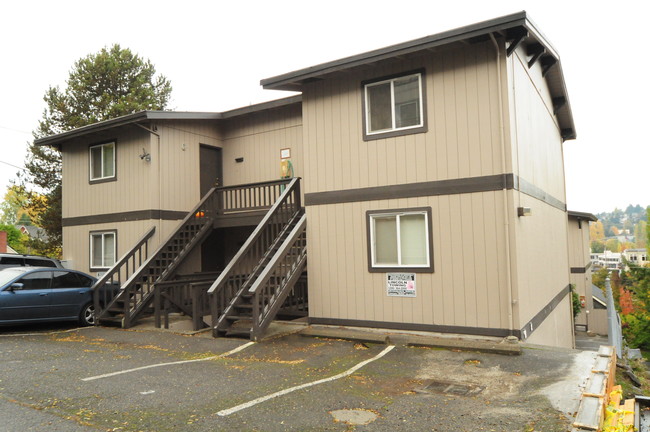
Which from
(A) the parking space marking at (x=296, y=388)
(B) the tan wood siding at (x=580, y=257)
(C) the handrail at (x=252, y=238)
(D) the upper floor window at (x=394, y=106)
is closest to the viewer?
(A) the parking space marking at (x=296, y=388)

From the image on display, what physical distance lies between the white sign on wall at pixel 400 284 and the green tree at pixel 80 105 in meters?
22.6

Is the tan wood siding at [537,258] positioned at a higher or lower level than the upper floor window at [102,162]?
lower

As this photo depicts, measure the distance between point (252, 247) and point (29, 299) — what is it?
5066 mm

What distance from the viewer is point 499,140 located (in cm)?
897

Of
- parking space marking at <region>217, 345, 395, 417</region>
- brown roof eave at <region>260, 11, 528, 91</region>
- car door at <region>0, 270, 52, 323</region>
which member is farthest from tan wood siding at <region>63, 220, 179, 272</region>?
parking space marking at <region>217, 345, 395, 417</region>

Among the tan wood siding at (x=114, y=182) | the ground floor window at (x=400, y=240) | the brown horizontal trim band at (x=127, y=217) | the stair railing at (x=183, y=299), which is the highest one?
the tan wood siding at (x=114, y=182)

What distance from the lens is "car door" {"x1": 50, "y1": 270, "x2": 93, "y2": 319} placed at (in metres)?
11.3

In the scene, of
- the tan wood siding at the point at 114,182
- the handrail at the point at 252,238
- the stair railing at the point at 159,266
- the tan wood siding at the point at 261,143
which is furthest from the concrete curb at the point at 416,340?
the tan wood siding at the point at 114,182

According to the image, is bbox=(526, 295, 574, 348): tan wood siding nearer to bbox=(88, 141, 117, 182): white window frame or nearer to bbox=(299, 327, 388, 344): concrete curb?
bbox=(299, 327, 388, 344): concrete curb

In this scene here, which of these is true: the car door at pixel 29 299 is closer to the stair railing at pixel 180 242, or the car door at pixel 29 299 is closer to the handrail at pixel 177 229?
the stair railing at pixel 180 242

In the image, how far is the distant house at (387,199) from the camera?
9078 mm

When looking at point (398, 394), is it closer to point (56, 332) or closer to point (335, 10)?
point (56, 332)

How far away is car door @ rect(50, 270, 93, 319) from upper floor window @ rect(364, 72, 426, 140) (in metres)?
7.93

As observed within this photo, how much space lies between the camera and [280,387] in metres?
6.40
